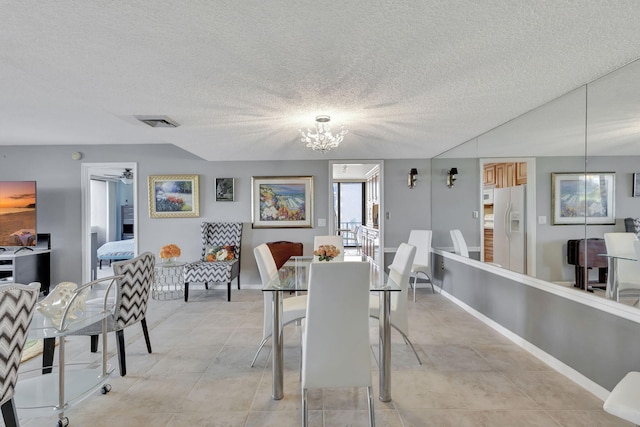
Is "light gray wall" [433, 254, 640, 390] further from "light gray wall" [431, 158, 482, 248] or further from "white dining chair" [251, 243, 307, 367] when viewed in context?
"white dining chair" [251, 243, 307, 367]

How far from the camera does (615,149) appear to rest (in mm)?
2020

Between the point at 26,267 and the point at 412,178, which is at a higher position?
the point at 412,178

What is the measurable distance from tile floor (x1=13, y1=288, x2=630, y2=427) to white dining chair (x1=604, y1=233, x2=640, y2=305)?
0.78 m

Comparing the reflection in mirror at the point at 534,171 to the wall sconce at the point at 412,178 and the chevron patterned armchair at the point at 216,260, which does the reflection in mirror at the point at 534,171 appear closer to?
the wall sconce at the point at 412,178

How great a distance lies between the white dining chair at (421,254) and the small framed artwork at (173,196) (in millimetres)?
3596

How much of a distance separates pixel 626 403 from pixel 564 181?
1.66m

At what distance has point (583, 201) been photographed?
7.33ft

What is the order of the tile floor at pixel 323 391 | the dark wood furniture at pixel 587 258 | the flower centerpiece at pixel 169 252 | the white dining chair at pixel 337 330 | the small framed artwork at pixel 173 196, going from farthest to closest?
the small framed artwork at pixel 173 196 → the flower centerpiece at pixel 169 252 → the dark wood furniture at pixel 587 258 → the tile floor at pixel 323 391 → the white dining chair at pixel 337 330

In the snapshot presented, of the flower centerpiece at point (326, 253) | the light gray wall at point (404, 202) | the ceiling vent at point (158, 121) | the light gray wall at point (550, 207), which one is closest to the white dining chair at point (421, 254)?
the light gray wall at point (404, 202)

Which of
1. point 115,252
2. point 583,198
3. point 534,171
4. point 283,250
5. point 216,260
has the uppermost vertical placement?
point 534,171

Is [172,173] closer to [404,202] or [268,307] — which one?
[268,307]

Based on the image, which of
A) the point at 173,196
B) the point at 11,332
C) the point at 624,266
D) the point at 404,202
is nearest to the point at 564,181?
the point at 624,266

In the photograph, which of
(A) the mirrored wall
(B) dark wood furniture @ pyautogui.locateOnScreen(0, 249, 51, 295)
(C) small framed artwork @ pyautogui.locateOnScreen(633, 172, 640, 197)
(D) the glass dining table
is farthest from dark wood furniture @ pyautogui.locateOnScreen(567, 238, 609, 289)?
(B) dark wood furniture @ pyautogui.locateOnScreen(0, 249, 51, 295)

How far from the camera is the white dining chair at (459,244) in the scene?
161 inches
